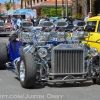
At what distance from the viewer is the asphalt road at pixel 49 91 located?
332 inches

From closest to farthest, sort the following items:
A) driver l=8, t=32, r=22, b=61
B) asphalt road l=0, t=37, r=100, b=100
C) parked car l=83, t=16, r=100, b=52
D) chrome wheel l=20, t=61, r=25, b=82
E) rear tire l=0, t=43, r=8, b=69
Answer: asphalt road l=0, t=37, r=100, b=100
chrome wheel l=20, t=61, r=25, b=82
driver l=8, t=32, r=22, b=61
rear tire l=0, t=43, r=8, b=69
parked car l=83, t=16, r=100, b=52

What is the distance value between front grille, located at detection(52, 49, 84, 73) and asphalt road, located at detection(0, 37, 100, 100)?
48cm

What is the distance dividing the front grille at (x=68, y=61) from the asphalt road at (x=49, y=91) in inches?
18.9

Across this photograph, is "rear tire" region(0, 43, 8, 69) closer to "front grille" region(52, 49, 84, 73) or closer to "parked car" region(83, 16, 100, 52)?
"parked car" region(83, 16, 100, 52)

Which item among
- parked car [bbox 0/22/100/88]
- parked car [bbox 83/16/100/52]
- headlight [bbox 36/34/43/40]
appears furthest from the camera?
parked car [bbox 83/16/100/52]

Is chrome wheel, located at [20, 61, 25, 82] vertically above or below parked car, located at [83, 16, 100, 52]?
below

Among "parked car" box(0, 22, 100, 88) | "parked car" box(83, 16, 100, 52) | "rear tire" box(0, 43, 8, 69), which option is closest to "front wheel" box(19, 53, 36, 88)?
"parked car" box(0, 22, 100, 88)

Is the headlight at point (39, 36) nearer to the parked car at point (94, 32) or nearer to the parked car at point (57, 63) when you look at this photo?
the parked car at point (57, 63)

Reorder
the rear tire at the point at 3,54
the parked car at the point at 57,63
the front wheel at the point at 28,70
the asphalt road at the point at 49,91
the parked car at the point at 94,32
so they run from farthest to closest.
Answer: the parked car at the point at 94,32 < the rear tire at the point at 3,54 < the parked car at the point at 57,63 < the front wheel at the point at 28,70 < the asphalt road at the point at 49,91

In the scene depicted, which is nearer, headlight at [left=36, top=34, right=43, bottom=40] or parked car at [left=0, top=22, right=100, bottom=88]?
parked car at [left=0, top=22, right=100, bottom=88]

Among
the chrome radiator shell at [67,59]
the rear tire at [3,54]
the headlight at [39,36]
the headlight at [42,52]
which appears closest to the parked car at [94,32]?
the rear tire at [3,54]

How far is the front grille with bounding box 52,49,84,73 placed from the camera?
9.34 metres

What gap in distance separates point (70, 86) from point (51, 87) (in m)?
0.53

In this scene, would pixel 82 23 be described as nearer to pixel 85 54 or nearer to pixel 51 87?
pixel 85 54
